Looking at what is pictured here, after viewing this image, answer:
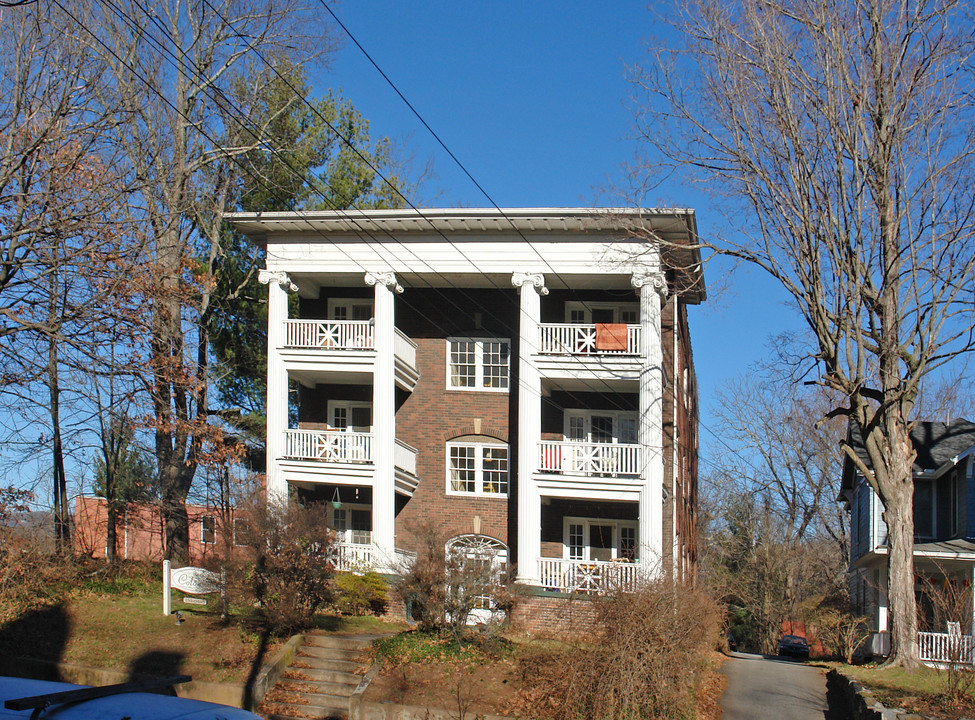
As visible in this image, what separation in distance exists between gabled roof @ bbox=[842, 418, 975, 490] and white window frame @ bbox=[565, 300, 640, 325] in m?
7.79

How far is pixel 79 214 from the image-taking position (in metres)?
19.4

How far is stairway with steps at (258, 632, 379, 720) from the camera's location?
1561 centimetres

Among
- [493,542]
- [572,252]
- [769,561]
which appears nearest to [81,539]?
[493,542]

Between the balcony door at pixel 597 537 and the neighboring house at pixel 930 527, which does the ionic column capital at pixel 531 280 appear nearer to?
Answer: the balcony door at pixel 597 537

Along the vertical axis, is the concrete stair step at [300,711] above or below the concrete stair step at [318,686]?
below

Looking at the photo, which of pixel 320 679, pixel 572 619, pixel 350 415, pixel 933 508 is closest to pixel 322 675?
pixel 320 679

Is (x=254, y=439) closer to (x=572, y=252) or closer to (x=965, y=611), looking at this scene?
(x=572, y=252)

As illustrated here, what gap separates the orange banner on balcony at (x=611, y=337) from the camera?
2616 centimetres

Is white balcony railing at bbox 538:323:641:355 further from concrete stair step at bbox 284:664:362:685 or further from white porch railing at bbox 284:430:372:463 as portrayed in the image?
concrete stair step at bbox 284:664:362:685

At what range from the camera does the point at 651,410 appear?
84.0 feet

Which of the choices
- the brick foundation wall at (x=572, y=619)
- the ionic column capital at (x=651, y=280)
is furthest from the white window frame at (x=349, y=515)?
the ionic column capital at (x=651, y=280)

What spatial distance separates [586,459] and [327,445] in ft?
23.9

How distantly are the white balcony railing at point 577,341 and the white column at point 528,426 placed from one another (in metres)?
0.45

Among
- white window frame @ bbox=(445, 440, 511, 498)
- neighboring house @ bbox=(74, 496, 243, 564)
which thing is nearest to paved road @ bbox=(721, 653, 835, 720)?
white window frame @ bbox=(445, 440, 511, 498)
